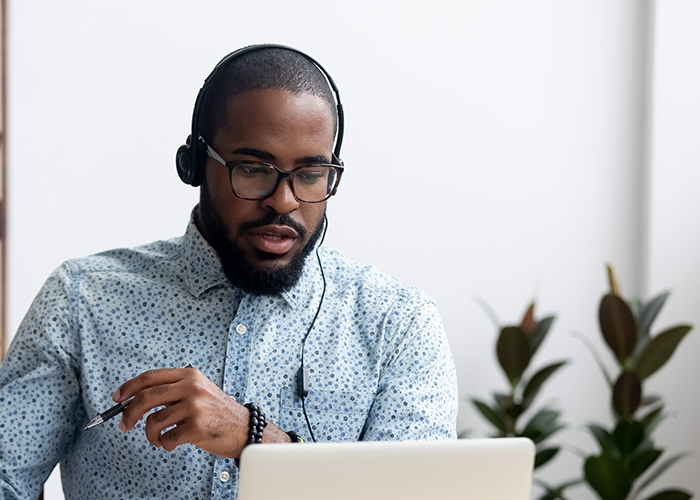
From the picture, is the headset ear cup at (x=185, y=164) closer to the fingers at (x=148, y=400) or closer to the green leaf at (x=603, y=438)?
the fingers at (x=148, y=400)

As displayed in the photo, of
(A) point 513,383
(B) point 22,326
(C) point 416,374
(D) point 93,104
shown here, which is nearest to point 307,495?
(C) point 416,374

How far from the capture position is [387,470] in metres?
0.75

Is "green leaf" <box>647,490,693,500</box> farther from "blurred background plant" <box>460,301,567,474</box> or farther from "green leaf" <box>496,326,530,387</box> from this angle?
"green leaf" <box>496,326,530,387</box>

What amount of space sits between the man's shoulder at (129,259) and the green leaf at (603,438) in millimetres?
1487


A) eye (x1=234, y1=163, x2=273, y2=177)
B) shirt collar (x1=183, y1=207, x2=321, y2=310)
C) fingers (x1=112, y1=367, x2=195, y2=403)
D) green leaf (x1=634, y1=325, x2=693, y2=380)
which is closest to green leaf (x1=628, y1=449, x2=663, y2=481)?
green leaf (x1=634, y1=325, x2=693, y2=380)

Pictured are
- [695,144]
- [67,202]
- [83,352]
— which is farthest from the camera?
[695,144]

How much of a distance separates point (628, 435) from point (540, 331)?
0.40m

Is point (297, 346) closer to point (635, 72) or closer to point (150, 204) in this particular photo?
point (150, 204)

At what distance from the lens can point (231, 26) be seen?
7.58ft

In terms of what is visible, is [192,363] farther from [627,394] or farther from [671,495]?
[671,495]

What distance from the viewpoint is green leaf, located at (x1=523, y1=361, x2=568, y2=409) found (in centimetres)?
229

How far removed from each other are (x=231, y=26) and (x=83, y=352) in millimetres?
1365

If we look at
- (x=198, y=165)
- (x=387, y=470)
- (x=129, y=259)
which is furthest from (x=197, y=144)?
(x=387, y=470)

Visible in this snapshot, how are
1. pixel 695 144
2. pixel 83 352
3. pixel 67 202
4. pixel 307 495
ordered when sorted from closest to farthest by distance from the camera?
pixel 307 495 < pixel 83 352 < pixel 67 202 < pixel 695 144
